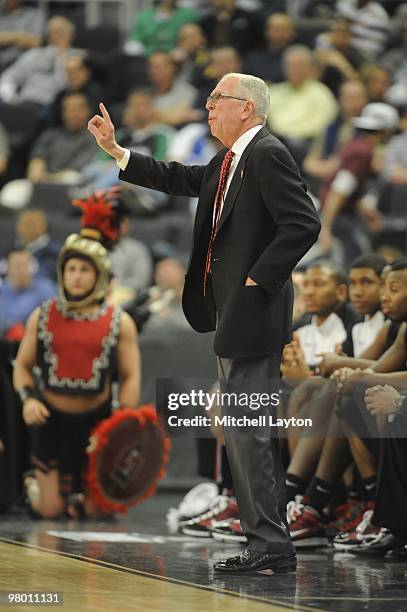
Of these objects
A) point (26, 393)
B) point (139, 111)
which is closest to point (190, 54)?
point (139, 111)

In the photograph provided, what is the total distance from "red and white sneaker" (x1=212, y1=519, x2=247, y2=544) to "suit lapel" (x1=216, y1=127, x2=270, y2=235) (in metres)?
1.87

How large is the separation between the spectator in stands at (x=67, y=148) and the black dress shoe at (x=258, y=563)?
27.5 ft

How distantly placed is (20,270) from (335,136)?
3543 millimetres

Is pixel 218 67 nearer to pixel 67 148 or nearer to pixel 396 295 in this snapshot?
pixel 67 148

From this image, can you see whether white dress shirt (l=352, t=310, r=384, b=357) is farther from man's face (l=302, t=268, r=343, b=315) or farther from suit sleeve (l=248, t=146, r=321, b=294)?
suit sleeve (l=248, t=146, r=321, b=294)

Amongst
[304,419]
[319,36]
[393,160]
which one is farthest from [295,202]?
[319,36]

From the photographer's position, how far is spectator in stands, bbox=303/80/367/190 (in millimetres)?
12633

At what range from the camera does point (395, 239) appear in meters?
11.7

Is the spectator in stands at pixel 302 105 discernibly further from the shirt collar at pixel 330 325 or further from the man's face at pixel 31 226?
the shirt collar at pixel 330 325

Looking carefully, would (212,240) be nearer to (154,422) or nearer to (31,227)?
(154,422)

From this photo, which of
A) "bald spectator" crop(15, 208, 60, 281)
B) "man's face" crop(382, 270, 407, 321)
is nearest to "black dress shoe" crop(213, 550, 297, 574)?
"man's face" crop(382, 270, 407, 321)

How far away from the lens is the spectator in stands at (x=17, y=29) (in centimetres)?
1543

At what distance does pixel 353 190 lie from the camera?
11.8m

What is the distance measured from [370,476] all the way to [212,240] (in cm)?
155
